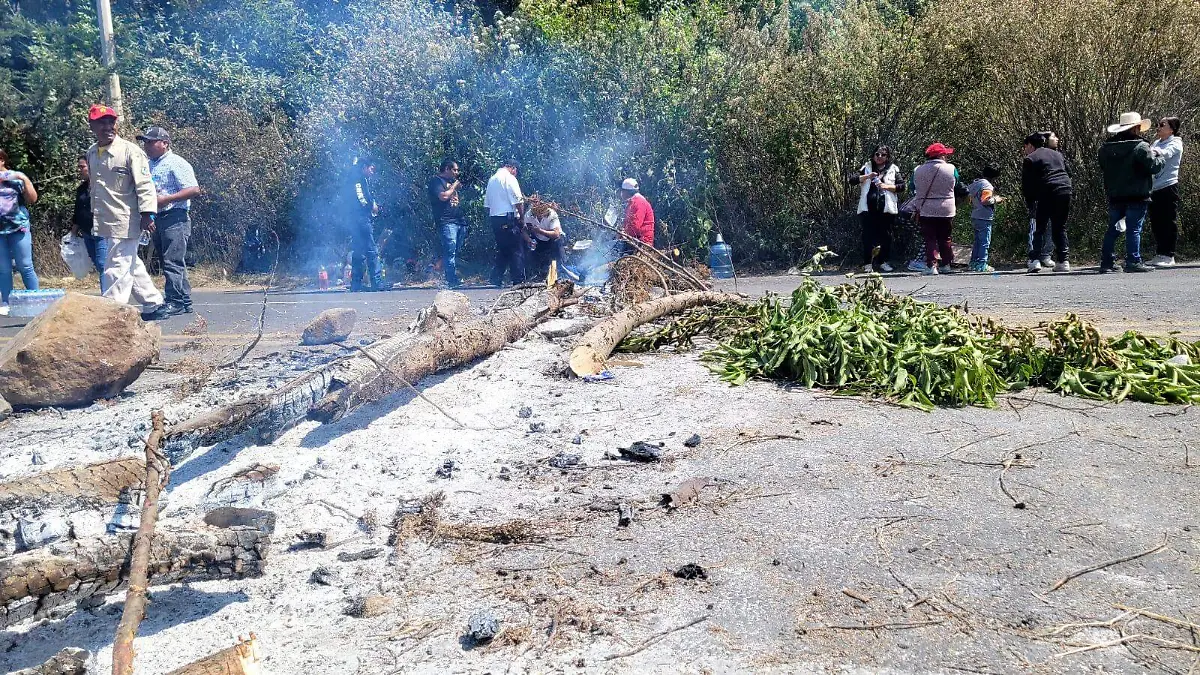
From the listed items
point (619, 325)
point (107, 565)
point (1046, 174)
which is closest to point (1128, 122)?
point (1046, 174)

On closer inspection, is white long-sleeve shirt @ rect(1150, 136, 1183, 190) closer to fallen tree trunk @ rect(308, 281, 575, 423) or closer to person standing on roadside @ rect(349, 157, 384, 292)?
fallen tree trunk @ rect(308, 281, 575, 423)

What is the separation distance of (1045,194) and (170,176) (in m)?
10.5

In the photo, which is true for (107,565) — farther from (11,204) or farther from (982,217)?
(982,217)

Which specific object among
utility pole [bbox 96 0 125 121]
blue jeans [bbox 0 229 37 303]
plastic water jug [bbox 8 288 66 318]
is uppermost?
utility pole [bbox 96 0 125 121]

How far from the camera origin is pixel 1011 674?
2.61 meters

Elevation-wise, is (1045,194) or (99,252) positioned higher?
(1045,194)

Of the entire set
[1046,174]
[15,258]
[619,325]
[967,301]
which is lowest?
[619,325]

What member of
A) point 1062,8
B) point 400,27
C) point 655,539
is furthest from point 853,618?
point 400,27

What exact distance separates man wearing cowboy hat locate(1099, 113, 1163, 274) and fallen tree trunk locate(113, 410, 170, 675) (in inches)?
451

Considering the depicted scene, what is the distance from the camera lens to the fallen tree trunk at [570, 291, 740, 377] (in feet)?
20.3

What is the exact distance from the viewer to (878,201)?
13047 mm

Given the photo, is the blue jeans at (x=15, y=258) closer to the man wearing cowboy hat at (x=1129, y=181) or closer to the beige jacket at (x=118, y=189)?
the beige jacket at (x=118, y=189)

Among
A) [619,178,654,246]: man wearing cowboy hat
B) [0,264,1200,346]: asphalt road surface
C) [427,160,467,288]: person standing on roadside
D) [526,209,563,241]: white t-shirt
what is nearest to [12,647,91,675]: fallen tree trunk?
[0,264,1200,346]: asphalt road surface

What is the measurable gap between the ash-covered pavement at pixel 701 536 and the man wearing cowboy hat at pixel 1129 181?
24.2ft
